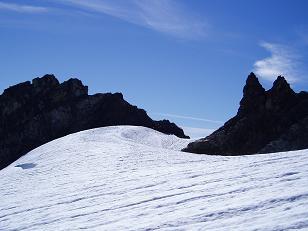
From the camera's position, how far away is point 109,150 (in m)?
22.5

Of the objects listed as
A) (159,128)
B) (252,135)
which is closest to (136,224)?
(252,135)

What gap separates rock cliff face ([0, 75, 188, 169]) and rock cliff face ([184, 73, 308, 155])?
2707 cm

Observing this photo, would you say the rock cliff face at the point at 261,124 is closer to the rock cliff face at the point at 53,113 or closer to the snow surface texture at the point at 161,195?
the snow surface texture at the point at 161,195

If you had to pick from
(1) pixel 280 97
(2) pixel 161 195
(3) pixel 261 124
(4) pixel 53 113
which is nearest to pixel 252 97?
(1) pixel 280 97

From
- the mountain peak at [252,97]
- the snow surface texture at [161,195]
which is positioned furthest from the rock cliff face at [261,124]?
the snow surface texture at [161,195]

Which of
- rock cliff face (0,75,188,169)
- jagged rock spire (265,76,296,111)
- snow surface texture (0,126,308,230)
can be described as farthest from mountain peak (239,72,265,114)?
snow surface texture (0,126,308,230)

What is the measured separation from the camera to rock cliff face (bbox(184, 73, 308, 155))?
135ft

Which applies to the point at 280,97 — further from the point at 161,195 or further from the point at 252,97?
the point at 161,195

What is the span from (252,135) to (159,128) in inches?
1285

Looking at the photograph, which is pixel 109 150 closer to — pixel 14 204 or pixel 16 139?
pixel 14 204

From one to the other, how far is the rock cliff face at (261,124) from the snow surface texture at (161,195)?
24489 mm

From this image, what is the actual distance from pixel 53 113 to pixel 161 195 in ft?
229

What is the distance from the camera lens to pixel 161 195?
34.1 feet

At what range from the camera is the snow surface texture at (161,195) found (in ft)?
23.0
